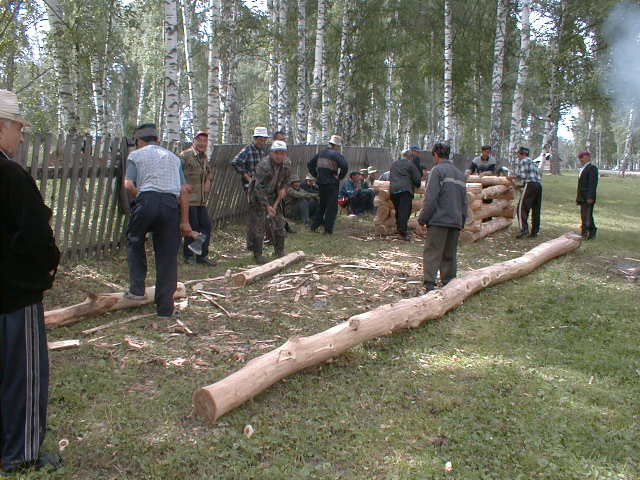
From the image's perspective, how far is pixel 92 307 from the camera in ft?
17.7

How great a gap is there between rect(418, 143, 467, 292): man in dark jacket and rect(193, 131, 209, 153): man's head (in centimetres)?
344

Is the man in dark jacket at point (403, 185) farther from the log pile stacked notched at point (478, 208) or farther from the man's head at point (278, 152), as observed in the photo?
the man's head at point (278, 152)

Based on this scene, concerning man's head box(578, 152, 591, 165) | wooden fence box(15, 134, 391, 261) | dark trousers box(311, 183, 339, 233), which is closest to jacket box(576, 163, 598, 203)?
man's head box(578, 152, 591, 165)

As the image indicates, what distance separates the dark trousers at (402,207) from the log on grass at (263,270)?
3163 mm

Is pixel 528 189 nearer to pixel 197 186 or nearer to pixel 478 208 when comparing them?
pixel 478 208

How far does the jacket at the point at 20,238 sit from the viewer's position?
271 centimetres

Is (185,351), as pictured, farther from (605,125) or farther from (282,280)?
(605,125)

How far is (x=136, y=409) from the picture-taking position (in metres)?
3.75

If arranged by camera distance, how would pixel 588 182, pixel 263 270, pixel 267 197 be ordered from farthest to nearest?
pixel 588 182
pixel 267 197
pixel 263 270

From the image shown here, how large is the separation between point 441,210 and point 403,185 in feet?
12.9

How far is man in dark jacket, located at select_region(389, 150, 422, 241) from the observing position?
10.7 m

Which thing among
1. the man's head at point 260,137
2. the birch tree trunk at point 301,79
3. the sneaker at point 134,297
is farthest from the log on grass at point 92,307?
the birch tree trunk at point 301,79

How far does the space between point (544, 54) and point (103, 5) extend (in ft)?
59.8

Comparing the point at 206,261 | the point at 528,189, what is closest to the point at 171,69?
the point at 206,261
